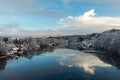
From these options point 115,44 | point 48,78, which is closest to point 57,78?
point 48,78

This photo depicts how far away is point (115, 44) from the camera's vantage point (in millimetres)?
49562

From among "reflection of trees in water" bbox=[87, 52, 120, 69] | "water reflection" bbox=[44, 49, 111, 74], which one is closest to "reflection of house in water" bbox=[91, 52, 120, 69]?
"reflection of trees in water" bbox=[87, 52, 120, 69]

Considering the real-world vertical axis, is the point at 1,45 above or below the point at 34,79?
above

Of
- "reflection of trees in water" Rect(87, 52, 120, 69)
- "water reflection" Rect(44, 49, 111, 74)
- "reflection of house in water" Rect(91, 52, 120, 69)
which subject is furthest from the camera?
"reflection of house in water" Rect(91, 52, 120, 69)

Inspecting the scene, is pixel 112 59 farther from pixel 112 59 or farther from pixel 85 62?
pixel 85 62

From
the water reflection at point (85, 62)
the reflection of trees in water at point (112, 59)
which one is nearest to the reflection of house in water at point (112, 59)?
the reflection of trees in water at point (112, 59)

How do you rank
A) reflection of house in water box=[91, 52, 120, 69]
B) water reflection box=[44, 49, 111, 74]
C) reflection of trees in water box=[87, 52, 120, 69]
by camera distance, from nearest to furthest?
water reflection box=[44, 49, 111, 74] < reflection of trees in water box=[87, 52, 120, 69] < reflection of house in water box=[91, 52, 120, 69]

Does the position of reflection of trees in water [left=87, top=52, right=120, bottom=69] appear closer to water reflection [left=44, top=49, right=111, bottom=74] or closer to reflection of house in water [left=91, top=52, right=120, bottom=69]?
reflection of house in water [left=91, top=52, right=120, bottom=69]

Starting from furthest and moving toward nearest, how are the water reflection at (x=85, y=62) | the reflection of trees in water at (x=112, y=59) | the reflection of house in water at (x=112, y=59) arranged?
the reflection of house in water at (x=112, y=59), the reflection of trees in water at (x=112, y=59), the water reflection at (x=85, y=62)

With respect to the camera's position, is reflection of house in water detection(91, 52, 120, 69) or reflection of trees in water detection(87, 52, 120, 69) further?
reflection of house in water detection(91, 52, 120, 69)

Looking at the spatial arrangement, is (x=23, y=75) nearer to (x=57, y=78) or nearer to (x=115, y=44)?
(x=57, y=78)

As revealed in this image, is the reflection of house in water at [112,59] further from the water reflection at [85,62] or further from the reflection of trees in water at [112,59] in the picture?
the water reflection at [85,62]

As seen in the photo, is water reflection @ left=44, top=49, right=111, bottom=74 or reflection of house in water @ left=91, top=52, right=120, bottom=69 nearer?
water reflection @ left=44, top=49, right=111, bottom=74

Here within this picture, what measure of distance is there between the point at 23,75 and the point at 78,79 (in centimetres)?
701
